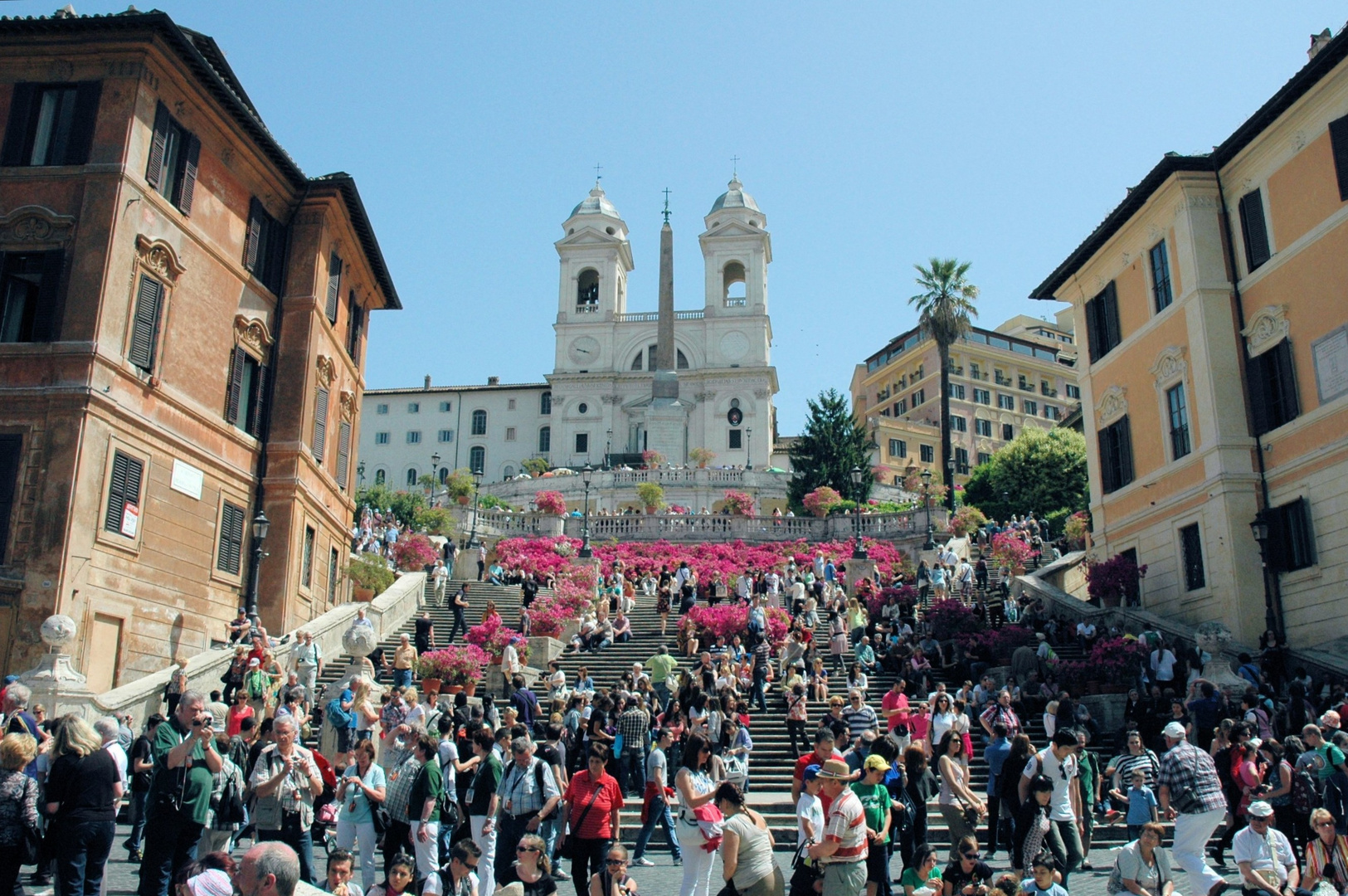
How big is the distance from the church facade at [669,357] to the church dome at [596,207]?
0.26m

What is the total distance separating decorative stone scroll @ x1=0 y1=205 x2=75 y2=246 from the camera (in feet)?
69.9

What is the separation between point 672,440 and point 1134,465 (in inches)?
2376

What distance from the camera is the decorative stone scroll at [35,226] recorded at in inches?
839

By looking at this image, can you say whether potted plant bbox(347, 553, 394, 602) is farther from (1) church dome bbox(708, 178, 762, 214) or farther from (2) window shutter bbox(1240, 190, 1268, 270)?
(1) church dome bbox(708, 178, 762, 214)

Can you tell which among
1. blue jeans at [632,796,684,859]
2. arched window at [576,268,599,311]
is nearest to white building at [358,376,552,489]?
arched window at [576,268,599,311]

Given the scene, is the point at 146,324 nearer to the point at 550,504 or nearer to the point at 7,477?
the point at 7,477

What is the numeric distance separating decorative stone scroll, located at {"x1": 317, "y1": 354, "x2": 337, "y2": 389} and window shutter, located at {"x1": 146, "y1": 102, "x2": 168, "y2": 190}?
6.50 meters

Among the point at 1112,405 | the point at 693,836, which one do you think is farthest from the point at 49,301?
the point at 1112,405

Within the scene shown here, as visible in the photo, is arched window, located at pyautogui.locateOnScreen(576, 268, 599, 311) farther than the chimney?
Yes

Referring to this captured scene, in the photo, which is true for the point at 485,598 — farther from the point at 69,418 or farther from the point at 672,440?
the point at 672,440

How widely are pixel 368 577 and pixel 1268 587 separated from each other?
2150cm

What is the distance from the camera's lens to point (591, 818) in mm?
10523

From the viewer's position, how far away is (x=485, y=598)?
34.2 m

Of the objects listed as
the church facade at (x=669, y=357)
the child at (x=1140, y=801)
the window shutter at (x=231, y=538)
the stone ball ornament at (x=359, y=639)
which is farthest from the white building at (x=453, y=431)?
the child at (x=1140, y=801)
